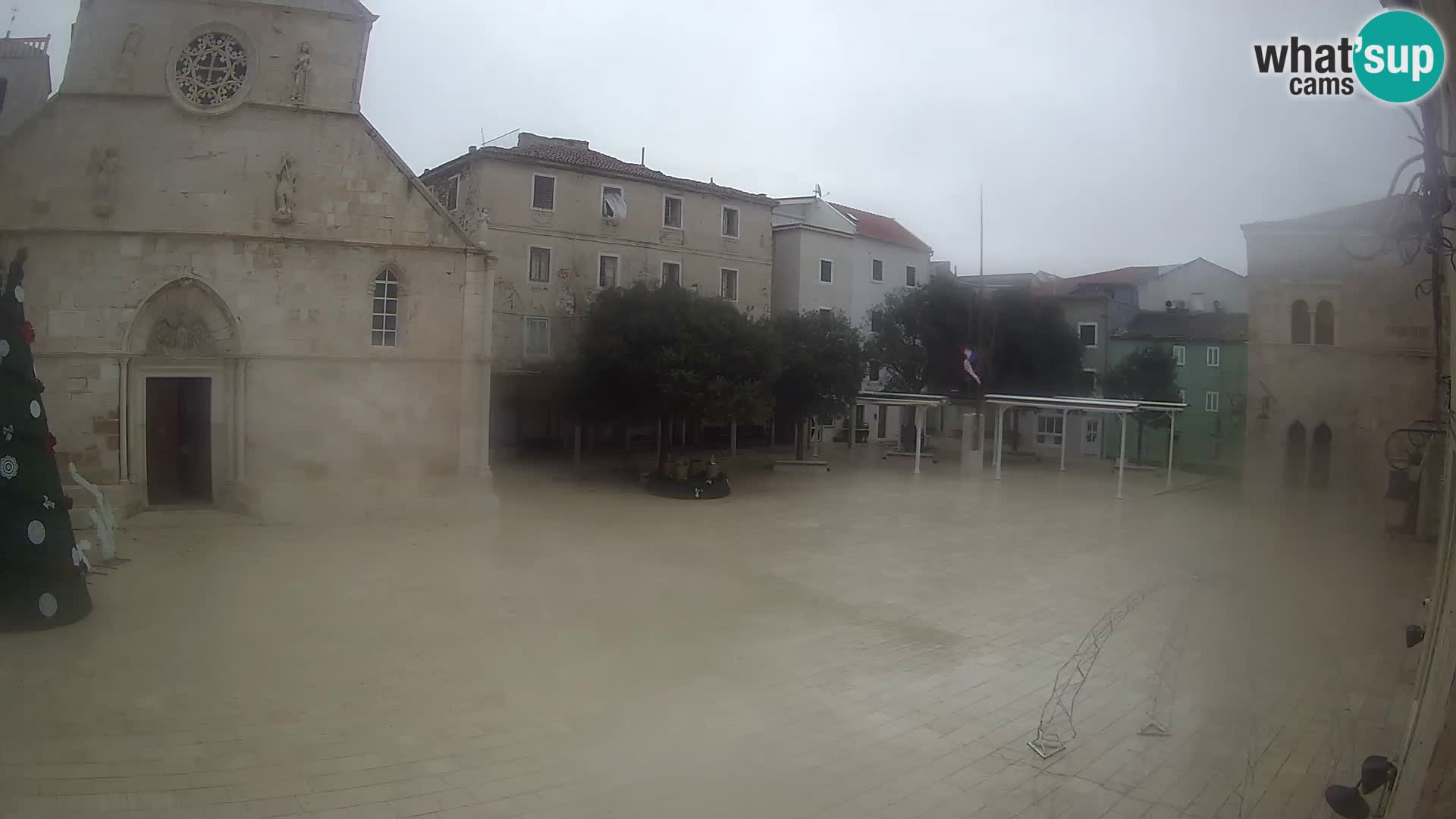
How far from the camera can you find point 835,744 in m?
5.82

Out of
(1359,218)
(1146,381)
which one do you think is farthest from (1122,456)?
(1359,218)

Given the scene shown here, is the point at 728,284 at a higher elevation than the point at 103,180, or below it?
higher

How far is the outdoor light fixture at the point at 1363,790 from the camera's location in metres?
4.18

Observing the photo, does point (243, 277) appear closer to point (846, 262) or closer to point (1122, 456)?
point (1122, 456)

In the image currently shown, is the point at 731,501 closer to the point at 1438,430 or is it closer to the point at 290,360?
the point at 290,360

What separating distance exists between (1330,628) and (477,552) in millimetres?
10426

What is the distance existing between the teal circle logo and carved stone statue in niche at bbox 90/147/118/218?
14.4m

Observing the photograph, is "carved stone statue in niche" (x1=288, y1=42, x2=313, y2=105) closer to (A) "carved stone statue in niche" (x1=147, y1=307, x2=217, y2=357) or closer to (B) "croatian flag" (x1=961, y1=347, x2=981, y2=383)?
(A) "carved stone statue in niche" (x1=147, y1=307, x2=217, y2=357)

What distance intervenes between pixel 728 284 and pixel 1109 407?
48.8ft

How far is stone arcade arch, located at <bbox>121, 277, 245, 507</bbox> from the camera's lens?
13109 millimetres

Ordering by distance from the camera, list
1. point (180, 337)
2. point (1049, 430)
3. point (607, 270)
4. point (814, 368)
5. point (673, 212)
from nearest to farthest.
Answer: point (180, 337)
point (814, 368)
point (607, 270)
point (1049, 430)
point (673, 212)

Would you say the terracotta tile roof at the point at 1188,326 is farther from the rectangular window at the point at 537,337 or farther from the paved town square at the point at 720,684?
the rectangular window at the point at 537,337

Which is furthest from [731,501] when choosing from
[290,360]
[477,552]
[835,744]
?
[835,744]

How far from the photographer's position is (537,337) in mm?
22797
